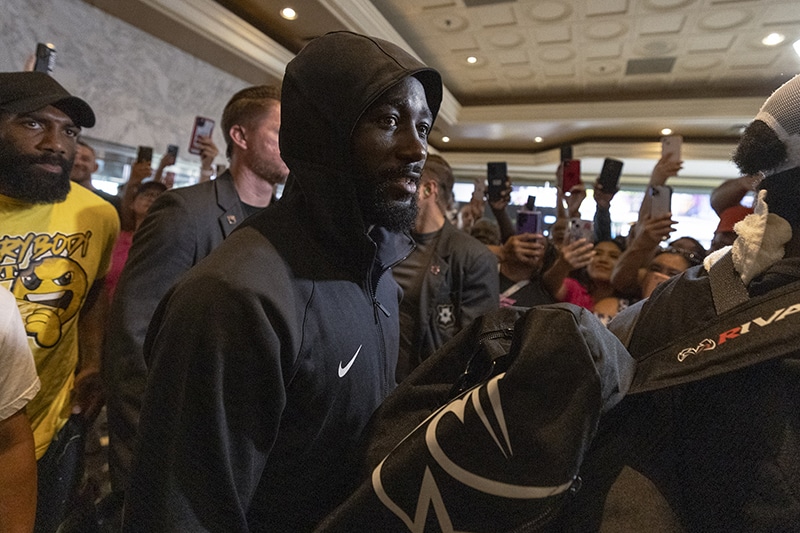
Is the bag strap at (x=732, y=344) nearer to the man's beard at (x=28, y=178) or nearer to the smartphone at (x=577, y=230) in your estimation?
the smartphone at (x=577, y=230)

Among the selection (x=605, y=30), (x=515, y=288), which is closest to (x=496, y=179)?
(x=515, y=288)

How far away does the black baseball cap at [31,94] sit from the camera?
4.53 ft

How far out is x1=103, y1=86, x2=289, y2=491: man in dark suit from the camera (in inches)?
50.3

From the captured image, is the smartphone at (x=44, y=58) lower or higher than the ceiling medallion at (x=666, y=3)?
lower

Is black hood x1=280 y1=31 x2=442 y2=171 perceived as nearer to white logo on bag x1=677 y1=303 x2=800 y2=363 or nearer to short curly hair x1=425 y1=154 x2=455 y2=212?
white logo on bag x1=677 y1=303 x2=800 y2=363

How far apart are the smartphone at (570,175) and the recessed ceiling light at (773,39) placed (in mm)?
3825

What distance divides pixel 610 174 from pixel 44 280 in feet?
7.68

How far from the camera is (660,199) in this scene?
1.97 meters

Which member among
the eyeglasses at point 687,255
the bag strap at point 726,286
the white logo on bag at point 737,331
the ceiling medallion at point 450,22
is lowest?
the white logo on bag at point 737,331

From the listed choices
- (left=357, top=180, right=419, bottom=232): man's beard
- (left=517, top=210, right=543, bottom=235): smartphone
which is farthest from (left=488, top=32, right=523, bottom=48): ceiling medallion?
(left=357, top=180, right=419, bottom=232): man's beard

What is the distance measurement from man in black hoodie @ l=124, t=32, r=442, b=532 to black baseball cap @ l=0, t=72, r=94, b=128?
1.00m

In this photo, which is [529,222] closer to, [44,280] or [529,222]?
[529,222]

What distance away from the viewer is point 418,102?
0.92m

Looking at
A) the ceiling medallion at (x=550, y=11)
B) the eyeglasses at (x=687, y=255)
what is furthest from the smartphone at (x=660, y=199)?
the ceiling medallion at (x=550, y=11)
